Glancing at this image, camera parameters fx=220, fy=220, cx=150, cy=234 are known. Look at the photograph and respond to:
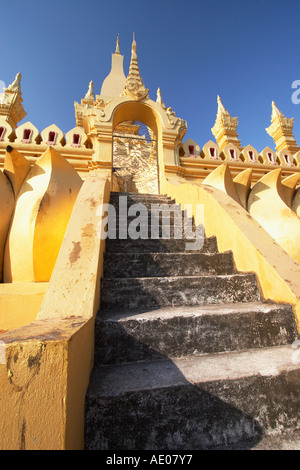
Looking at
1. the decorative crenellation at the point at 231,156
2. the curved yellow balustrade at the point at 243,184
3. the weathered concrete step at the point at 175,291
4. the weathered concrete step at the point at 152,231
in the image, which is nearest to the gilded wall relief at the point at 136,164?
the decorative crenellation at the point at 231,156

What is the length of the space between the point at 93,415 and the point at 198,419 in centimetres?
52

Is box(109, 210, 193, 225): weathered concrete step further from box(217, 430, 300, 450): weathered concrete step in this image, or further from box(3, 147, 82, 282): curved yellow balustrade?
box(217, 430, 300, 450): weathered concrete step

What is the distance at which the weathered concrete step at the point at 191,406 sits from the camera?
105cm

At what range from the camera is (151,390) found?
3.56ft

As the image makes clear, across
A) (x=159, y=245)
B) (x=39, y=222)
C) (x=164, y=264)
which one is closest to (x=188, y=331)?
(x=164, y=264)

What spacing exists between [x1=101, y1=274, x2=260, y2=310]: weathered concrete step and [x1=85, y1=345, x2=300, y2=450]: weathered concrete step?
61 centimetres

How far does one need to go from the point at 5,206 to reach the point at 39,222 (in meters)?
0.61

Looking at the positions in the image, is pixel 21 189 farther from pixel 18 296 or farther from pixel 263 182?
pixel 263 182

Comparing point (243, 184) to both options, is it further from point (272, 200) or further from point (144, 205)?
→ point (144, 205)

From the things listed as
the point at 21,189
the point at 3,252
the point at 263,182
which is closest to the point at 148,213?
the point at 21,189

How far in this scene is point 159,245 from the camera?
296 centimetres

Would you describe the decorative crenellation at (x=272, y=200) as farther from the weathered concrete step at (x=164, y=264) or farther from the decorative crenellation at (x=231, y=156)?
the weathered concrete step at (x=164, y=264)

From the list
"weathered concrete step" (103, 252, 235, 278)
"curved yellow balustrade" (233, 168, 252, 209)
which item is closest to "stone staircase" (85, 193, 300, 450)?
"weathered concrete step" (103, 252, 235, 278)

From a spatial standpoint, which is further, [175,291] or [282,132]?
[282,132]
